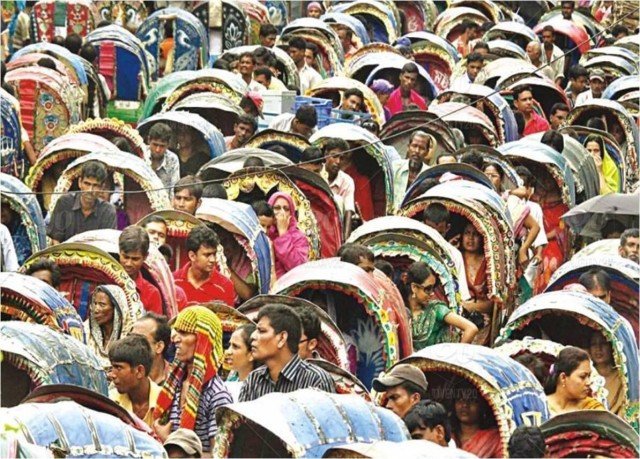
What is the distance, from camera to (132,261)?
16.2 meters

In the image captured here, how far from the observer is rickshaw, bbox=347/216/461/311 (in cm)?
1792

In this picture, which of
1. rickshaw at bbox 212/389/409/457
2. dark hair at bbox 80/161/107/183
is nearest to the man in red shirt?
dark hair at bbox 80/161/107/183

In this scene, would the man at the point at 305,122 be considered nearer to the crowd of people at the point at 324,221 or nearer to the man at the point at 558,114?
the crowd of people at the point at 324,221

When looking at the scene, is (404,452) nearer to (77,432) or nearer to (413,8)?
(77,432)

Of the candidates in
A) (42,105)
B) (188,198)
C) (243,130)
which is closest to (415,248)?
(188,198)

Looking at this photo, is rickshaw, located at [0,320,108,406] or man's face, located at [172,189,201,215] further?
man's face, located at [172,189,201,215]

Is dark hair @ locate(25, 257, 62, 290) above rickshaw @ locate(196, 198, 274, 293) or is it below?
above

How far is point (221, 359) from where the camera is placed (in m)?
13.5

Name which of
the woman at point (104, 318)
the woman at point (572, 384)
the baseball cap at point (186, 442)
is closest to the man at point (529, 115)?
the woman at point (104, 318)

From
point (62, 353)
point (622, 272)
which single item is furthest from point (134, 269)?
point (622, 272)

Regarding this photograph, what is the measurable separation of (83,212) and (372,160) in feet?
15.2

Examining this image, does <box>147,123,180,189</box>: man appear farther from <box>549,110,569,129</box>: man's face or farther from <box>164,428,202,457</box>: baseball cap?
<box>164,428,202,457</box>: baseball cap

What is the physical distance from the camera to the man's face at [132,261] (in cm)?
1616

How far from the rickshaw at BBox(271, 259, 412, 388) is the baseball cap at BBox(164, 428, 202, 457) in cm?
429
